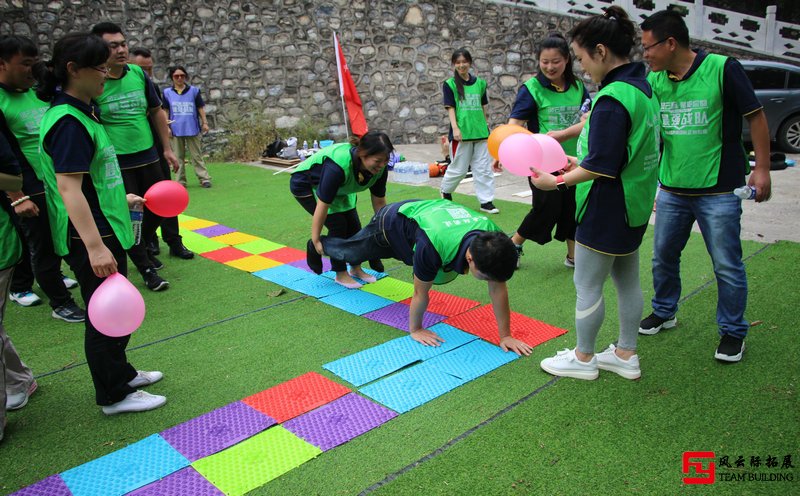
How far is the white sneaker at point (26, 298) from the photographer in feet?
13.7

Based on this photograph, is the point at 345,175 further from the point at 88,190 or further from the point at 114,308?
the point at 114,308

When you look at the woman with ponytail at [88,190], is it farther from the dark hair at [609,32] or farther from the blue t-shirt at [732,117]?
the blue t-shirt at [732,117]

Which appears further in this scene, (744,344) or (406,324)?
(406,324)

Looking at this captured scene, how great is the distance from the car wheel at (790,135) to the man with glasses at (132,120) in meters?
9.69

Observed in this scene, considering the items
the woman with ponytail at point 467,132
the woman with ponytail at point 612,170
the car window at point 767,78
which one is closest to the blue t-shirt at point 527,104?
the woman with ponytail at point 612,170

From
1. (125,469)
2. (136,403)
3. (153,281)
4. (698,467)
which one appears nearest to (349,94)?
(153,281)

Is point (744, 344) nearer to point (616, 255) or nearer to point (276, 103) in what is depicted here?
point (616, 255)

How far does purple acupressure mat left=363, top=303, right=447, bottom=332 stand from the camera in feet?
12.0

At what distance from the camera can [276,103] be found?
1136 centimetres

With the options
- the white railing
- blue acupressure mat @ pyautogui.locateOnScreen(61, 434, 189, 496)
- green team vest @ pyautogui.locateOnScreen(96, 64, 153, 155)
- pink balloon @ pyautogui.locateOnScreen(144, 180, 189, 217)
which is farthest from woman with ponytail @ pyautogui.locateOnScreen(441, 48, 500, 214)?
the white railing

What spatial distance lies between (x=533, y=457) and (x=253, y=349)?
5.88 feet

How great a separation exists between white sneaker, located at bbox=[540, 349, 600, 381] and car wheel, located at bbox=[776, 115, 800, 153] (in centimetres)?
900

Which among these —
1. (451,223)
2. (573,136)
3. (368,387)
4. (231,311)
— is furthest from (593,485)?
(231,311)

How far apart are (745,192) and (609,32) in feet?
Answer: 3.50
